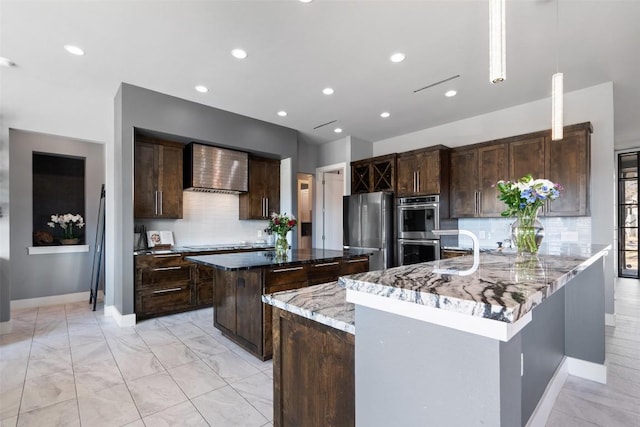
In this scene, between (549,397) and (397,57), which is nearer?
(549,397)

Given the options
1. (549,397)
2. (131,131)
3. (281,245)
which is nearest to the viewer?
(549,397)

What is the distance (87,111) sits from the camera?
13.1ft

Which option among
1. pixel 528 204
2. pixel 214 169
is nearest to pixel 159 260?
pixel 214 169

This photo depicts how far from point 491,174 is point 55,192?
673 cm

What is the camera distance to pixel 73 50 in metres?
2.91

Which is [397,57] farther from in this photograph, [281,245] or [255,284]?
[255,284]

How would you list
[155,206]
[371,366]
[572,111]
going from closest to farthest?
[371,366]
[572,111]
[155,206]

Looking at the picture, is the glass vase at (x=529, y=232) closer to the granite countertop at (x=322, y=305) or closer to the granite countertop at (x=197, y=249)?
the granite countertop at (x=322, y=305)

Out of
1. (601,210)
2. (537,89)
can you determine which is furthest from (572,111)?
(601,210)

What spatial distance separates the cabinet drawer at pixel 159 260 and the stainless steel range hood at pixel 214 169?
1069 mm

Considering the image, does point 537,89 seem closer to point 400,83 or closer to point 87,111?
point 400,83

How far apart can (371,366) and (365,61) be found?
9.85 ft

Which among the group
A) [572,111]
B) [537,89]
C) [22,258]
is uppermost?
[537,89]

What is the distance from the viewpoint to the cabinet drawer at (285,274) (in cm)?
266
